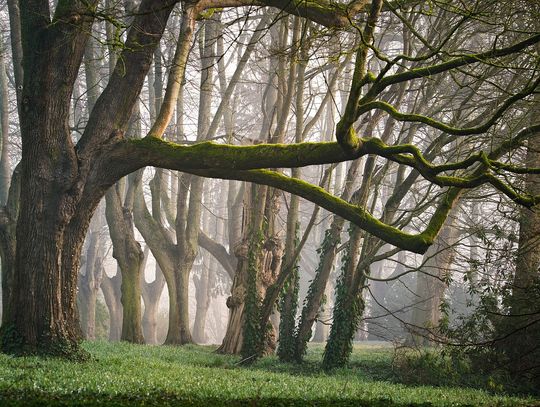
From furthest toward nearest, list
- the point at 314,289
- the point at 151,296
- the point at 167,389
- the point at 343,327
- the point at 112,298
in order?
1. the point at 151,296
2. the point at 112,298
3. the point at 314,289
4. the point at 343,327
5. the point at 167,389

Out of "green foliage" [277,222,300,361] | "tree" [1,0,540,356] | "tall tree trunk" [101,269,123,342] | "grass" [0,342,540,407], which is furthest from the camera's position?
"tall tree trunk" [101,269,123,342]

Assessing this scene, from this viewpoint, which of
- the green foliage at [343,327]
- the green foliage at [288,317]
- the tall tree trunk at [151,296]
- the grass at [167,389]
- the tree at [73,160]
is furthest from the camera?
Answer: the tall tree trunk at [151,296]

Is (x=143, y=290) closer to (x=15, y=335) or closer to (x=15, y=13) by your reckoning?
(x=15, y=13)

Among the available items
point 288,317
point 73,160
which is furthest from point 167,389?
point 288,317

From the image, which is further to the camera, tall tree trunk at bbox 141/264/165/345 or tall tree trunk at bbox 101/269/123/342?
A: tall tree trunk at bbox 141/264/165/345

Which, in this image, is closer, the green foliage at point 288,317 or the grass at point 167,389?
the grass at point 167,389

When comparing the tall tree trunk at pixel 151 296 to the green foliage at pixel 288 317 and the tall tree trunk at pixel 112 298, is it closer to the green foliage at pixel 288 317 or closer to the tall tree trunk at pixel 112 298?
the tall tree trunk at pixel 112 298

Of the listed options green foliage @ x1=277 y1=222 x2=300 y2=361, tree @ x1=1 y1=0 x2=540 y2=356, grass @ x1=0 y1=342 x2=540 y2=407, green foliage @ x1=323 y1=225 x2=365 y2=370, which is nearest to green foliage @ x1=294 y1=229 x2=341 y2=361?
green foliage @ x1=277 y1=222 x2=300 y2=361

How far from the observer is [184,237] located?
72.9ft

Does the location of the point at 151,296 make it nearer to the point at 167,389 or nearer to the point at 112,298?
the point at 112,298

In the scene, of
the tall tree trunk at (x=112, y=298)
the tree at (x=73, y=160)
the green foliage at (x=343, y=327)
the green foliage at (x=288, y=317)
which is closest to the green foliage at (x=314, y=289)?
the green foliage at (x=288, y=317)

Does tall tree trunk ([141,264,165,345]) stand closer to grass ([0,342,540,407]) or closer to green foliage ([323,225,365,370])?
green foliage ([323,225,365,370])

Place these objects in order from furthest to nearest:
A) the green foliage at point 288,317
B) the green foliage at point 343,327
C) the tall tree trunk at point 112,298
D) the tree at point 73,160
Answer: the tall tree trunk at point 112,298 → the green foliage at point 288,317 → the green foliage at point 343,327 → the tree at point 73,160

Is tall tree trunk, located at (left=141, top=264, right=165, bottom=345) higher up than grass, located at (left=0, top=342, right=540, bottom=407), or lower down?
higher up
